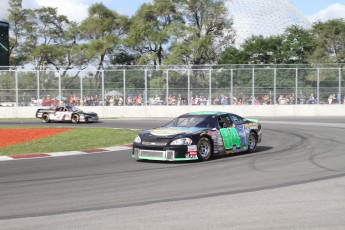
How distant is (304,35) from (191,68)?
108 feet

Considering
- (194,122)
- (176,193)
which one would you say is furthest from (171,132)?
(176,193)

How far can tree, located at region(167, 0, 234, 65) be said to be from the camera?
60375 millimetres

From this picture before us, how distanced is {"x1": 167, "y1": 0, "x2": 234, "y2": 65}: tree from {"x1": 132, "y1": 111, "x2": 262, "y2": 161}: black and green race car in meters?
46.6

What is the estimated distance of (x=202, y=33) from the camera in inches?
2534

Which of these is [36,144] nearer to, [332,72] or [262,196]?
[262,196]

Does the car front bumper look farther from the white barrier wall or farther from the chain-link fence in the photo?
the chain-link fence

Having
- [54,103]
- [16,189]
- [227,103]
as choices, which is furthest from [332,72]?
[16,189]

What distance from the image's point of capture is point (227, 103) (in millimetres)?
37938

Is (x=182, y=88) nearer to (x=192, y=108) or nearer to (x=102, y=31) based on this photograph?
(x=192, y=108)

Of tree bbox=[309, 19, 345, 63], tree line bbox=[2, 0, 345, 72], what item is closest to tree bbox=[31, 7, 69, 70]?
tree line bbox=[2, 0, 345, 72]

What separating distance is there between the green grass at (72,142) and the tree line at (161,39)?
40689mm

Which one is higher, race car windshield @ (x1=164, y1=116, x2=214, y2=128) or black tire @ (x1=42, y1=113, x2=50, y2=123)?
race car windshield @ (x1=164, y1=116, x2=214, y2=128)

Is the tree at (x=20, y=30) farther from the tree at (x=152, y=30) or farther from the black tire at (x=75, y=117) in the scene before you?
the black tire at (x=75, y=117)

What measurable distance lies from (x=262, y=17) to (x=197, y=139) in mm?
75955
